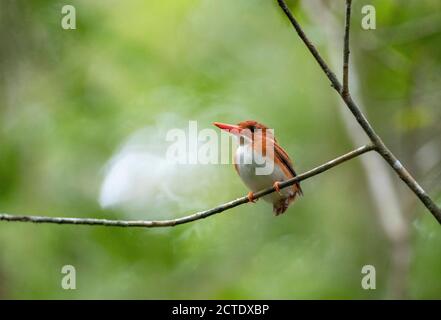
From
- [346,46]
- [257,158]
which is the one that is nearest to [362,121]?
[346,46]

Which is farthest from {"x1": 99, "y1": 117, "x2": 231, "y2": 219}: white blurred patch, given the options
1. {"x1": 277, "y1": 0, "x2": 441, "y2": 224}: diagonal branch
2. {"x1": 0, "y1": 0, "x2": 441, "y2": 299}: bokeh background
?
{"x1": 277, "y1": 0, "x2": 441, "y2": 224}: diagonal branch

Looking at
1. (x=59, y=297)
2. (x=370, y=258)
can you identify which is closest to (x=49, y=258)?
(x=59, y=297)

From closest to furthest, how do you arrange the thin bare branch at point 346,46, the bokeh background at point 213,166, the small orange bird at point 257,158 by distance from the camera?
1. the thin bare branch at point 346,46
2. the small orange bird at point 257,158
3. the bokeh background at point 213,166

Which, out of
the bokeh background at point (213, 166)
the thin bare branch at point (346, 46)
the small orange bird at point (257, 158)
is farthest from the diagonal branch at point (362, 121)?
the bokeh background at point (213, 166)

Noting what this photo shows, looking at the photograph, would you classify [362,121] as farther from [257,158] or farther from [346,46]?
[257,158]

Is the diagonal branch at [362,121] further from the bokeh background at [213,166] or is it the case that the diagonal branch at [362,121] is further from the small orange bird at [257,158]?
the bokeh background at [213,166]

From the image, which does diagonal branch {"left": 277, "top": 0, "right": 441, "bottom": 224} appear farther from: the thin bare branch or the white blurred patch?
the white blurred patch
